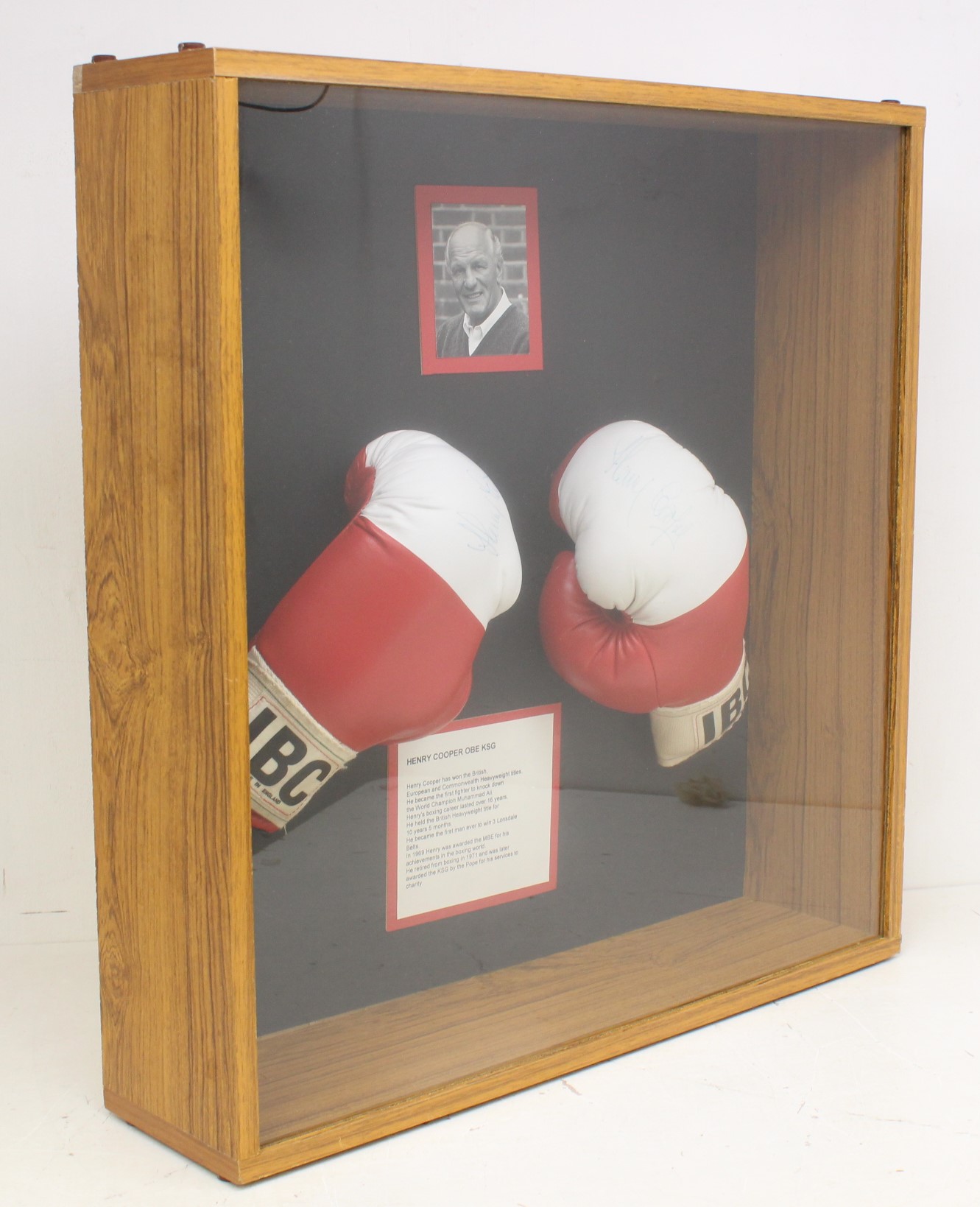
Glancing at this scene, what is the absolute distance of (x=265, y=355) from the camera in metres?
1.02

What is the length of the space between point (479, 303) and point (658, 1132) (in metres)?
0.72

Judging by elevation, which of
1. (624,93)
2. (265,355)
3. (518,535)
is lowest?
(518,535)

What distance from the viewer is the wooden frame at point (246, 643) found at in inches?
38.1

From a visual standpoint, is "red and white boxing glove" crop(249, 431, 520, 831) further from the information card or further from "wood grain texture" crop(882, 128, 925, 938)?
"wood grain texture" crop(882, 128, 925, 938)

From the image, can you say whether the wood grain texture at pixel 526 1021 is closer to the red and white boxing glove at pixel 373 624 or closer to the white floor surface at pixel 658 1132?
the white floor surface at pixel 658 1132

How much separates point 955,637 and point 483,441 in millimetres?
826

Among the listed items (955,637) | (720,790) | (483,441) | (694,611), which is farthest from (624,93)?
(955,637)

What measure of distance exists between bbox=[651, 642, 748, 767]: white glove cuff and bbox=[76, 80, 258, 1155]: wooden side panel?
50 centimetres

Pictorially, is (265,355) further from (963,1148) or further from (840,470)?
(963,1148)

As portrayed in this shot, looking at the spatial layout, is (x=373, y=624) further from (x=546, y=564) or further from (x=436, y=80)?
(x=436, y=80)

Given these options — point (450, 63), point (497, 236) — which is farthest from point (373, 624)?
point (450, 63)

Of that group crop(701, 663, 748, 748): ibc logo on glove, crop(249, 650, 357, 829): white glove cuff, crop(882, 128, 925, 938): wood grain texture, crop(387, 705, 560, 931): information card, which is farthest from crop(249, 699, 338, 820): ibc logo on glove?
crop(882, 128, 925, 938): wood grain texture

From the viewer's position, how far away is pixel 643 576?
4.07ft

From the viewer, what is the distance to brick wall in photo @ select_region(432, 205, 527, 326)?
1123 millimetres
